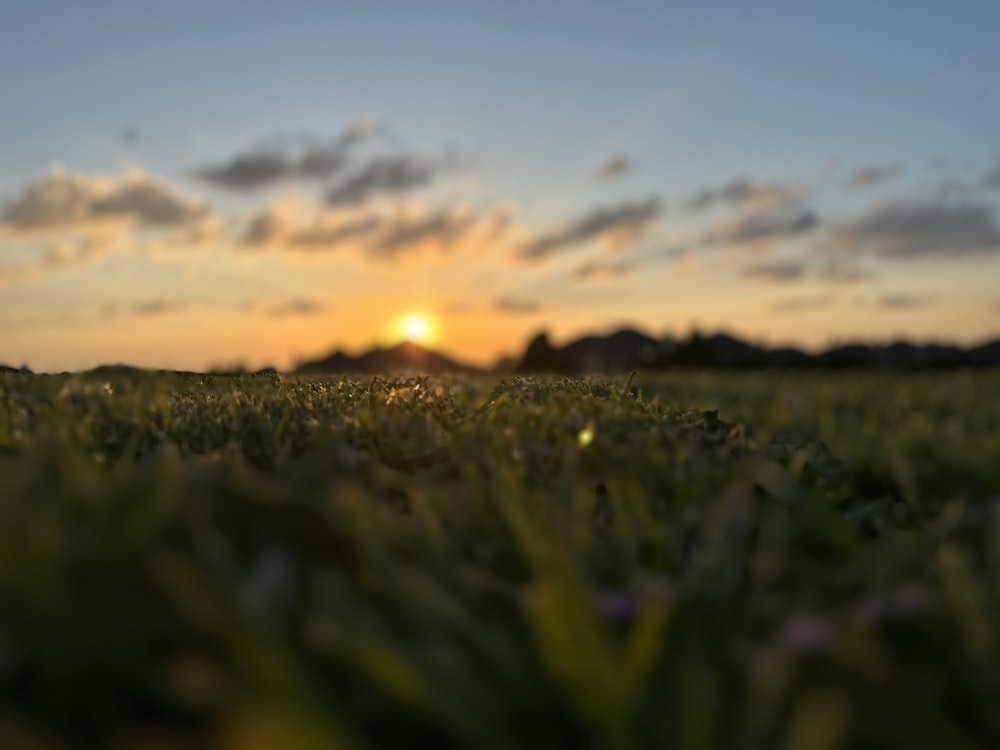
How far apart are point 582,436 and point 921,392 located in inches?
207

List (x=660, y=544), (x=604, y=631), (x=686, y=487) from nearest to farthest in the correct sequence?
(x=604, y=631) < (x=660, y=544) < (x=686, y=487)

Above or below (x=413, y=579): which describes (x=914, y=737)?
below

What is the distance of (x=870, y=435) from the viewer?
405 centimetres

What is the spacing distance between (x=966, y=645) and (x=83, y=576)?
1.27 m

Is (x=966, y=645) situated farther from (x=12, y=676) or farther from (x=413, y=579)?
(x=12, y=676)

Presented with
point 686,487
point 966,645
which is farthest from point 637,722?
point 686,487

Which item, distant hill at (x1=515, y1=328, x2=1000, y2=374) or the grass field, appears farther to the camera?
distant hill at (x1=515, y1=328, x2=1000, y2=374)

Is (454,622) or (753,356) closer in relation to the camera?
(454,622)

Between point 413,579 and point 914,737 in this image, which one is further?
point 413,579

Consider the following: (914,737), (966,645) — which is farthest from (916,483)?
(914,737)

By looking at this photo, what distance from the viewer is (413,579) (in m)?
1.43

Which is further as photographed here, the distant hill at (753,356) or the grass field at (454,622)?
the distant hill at (753,356)

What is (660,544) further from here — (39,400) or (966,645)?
(39,400)

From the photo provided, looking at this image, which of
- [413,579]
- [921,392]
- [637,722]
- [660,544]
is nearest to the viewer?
[637,722]
